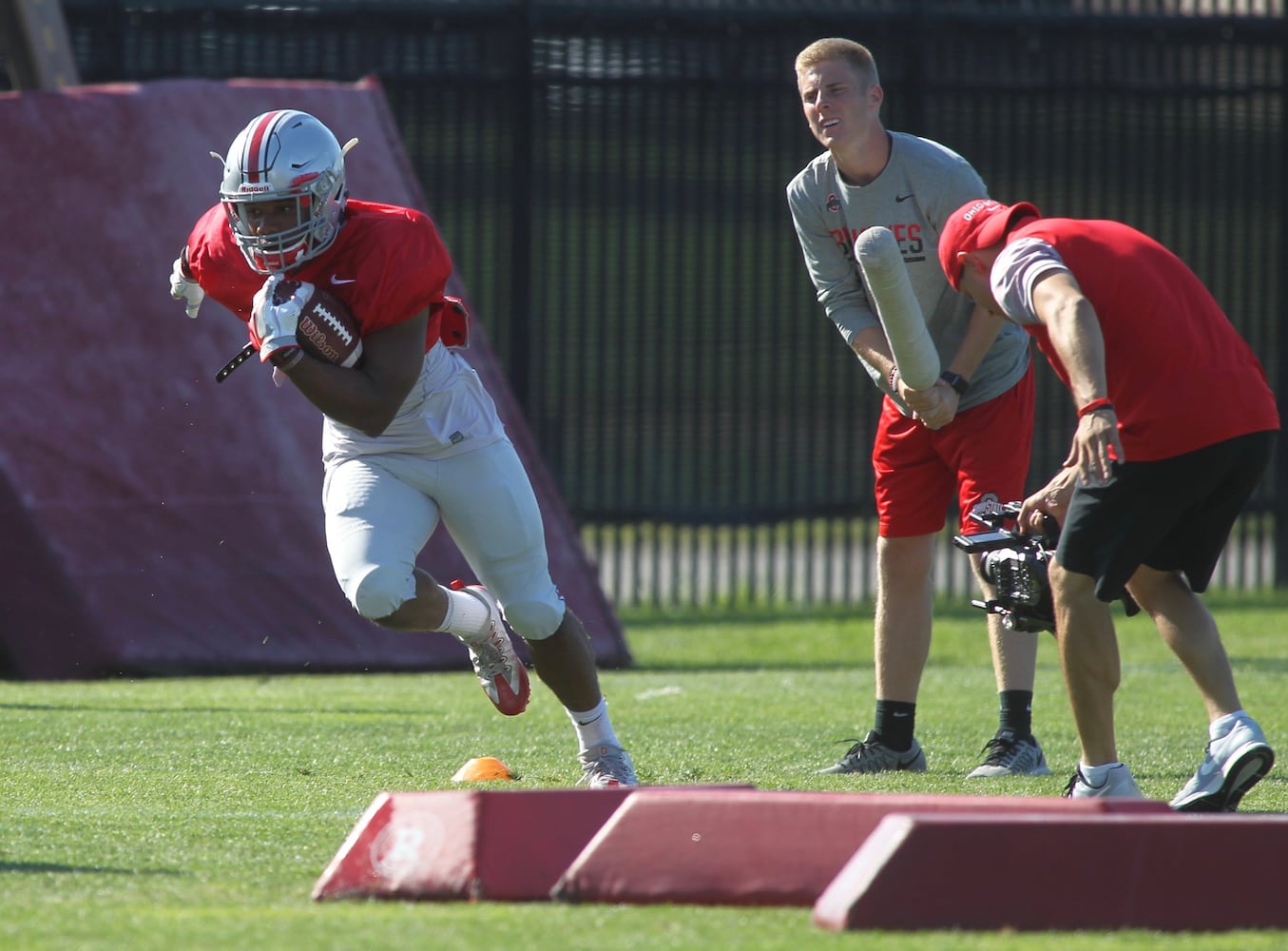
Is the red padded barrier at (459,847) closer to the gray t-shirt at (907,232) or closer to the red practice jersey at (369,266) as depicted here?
the red practice jersey at (369,266)

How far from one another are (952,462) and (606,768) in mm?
1503

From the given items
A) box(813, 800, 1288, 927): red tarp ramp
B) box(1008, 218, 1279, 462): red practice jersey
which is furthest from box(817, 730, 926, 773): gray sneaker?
box(813, 800, 1288, 927): red tarp ramp

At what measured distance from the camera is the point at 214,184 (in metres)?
9.90

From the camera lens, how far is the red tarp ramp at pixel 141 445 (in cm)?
934

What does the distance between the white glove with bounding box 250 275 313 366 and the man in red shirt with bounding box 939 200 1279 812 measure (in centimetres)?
169

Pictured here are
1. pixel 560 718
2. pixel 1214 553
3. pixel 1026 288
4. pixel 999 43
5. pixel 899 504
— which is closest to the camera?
pixel 1026 288

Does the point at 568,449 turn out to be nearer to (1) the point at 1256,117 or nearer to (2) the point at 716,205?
(2) the point at 716,205

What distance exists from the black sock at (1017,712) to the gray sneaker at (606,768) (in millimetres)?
1248

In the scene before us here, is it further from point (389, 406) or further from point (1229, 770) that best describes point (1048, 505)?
point (389, 406)

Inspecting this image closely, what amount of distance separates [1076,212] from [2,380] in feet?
22.9

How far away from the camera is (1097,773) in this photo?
5055 mm

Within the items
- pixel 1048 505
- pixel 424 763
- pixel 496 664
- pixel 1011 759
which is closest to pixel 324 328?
pixel 496 664

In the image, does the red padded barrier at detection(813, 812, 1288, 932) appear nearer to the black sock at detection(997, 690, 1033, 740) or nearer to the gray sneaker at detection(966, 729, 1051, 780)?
the gray sneaker at detection(966, 729, 1051, 780)

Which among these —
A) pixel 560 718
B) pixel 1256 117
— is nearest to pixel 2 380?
pixel 560 718
